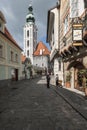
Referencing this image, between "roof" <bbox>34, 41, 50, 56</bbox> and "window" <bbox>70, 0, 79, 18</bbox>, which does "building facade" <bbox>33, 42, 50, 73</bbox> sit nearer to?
"roof" <bbox>34, 41, 50, 56</bbox>

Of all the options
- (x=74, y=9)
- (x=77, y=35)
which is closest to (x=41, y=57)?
(x=74, y=9)

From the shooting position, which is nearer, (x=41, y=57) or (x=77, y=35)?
(x=77, y=35)

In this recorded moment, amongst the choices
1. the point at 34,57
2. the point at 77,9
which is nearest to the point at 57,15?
the point at 77,9

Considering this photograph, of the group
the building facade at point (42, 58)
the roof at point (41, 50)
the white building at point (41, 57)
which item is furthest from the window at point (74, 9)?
the roof at point (41, 50)

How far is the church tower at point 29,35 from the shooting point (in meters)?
81.0

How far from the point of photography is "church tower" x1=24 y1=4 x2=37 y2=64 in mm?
81000

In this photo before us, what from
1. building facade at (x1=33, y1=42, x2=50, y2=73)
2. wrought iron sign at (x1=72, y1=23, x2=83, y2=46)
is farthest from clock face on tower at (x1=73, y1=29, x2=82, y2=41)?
building facade at (x1=33, y1=42, x2=50, y2=73)

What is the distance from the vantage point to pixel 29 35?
268 feet

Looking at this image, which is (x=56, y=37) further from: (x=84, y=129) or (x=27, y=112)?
(x=84, y=129)

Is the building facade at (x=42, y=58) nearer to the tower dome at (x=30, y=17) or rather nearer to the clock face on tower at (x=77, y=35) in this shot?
the tower dome at (x=30, y=17)

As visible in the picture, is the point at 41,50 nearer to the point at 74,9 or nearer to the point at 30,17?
the point at 30,17

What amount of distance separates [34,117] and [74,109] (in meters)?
2.18

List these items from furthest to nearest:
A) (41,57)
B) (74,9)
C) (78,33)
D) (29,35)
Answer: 1. (29,35)
2. (41,57)
3. (74,9)
4. (78,33)

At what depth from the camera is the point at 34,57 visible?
80.9 meters
